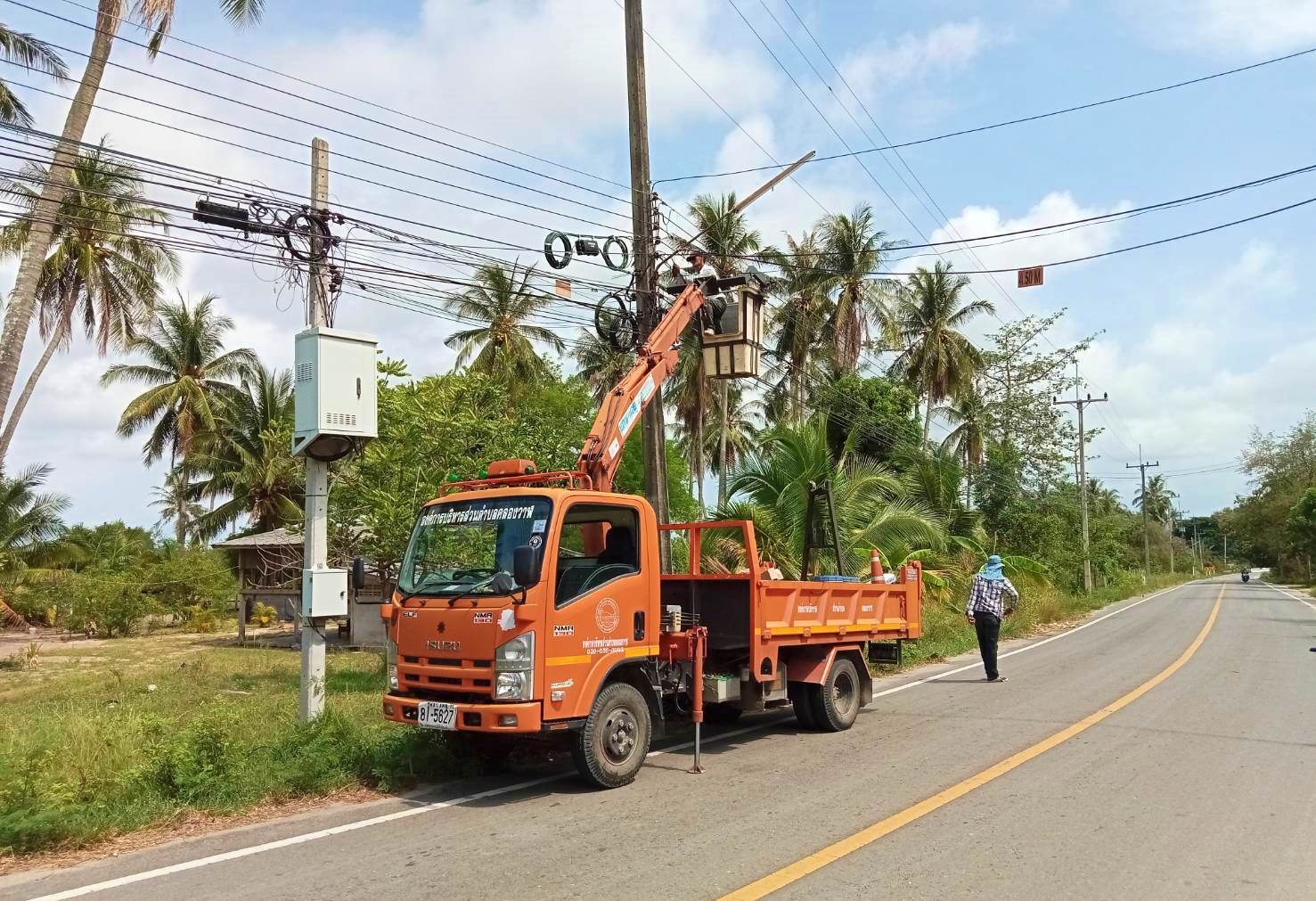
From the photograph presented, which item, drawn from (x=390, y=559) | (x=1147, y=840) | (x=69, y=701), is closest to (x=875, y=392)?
(x=390, y=559)

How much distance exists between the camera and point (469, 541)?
8.03 meters

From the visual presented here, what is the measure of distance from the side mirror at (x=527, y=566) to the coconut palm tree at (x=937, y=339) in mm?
37750

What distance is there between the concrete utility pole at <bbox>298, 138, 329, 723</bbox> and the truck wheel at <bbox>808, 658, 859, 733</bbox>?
492cm

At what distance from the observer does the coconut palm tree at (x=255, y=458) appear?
36281 millimetres

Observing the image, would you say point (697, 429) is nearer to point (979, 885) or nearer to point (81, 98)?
point (81, 98)

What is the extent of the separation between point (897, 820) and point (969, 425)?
43.2 meters

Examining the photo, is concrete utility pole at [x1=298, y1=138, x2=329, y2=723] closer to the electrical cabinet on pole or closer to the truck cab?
the electrical cabinet on pole

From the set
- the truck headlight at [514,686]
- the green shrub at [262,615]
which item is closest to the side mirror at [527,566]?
the truck headlight at [514,686]

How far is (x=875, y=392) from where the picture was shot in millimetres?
38562

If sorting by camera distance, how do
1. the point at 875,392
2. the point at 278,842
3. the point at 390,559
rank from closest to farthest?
the point at 278,842
the point at 390,559
the point at 875,392

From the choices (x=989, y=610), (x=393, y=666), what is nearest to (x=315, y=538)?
(x=393, y=666)

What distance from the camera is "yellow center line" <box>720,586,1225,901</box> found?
512 cm

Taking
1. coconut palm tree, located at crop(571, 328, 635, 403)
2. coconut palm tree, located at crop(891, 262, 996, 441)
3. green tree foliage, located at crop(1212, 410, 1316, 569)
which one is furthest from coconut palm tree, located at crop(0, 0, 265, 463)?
green tree foliage, located at crop(1212, 410, 1316, 569)

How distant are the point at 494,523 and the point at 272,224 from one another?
464cm
